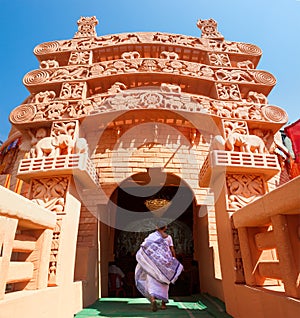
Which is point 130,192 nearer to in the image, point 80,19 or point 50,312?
point 50,312

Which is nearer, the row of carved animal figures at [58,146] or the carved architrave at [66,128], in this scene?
the row of carved animal figures at [58,146]

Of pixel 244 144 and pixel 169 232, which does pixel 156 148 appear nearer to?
pixel 244 144

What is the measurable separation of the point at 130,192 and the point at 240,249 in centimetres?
650

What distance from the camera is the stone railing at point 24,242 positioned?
268cm

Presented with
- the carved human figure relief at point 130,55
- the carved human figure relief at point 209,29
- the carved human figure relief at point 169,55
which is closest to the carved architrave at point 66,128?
the carved human figure relief at point 130,55

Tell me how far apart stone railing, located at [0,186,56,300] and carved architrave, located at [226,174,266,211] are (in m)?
3.11

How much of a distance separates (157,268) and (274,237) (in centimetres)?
264

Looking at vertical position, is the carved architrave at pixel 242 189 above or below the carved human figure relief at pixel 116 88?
below

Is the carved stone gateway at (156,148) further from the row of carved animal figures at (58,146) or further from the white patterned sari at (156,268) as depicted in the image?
the white patterned sari at (156,268)

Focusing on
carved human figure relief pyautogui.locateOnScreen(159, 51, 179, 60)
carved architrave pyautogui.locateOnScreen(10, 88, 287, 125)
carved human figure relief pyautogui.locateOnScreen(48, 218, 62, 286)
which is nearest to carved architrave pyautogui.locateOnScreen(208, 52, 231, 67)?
carved human figure relief pyautogui.locateOnScreen(159, 51, 179, 60)

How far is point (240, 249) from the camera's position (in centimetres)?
388

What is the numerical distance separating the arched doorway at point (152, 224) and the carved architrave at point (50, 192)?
3693mm

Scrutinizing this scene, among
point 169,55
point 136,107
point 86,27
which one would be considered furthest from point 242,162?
point 86,27

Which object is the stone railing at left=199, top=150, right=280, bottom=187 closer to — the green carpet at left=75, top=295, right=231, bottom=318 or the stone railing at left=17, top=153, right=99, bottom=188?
the stone railing at left=17, top=153, right=99, bottom=188
